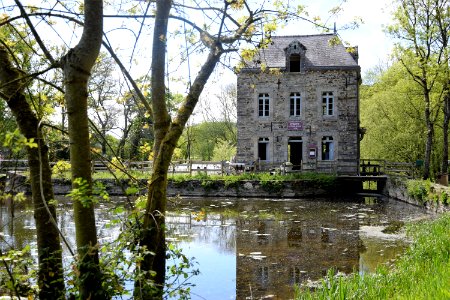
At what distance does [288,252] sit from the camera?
32.6ft

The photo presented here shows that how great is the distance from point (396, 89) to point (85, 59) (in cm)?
2860

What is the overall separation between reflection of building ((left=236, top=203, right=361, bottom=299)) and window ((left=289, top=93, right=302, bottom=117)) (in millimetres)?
11358

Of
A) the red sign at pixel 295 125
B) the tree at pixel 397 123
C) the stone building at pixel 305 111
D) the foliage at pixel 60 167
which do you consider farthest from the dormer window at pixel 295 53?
the foliage at pixel 60 167

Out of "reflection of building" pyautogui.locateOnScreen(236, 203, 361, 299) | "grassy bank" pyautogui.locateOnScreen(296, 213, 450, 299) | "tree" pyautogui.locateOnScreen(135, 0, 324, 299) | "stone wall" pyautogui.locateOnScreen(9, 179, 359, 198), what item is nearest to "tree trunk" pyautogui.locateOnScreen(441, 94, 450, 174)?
"stone wall" pyautogui.locateOnScreen(9, 179, 359, 198)

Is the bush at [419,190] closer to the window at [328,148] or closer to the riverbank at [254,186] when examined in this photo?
the riverbank at [254,186]

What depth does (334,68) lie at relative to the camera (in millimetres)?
24828

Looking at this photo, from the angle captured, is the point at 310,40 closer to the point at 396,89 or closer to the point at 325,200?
the point at 396,89

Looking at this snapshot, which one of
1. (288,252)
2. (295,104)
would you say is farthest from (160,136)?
(295,104)

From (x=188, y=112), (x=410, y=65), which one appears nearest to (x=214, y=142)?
(x=410, y=65)

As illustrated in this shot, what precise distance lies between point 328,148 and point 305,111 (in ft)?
7.98

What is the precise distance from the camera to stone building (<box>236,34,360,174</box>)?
Answer: 81.5ft

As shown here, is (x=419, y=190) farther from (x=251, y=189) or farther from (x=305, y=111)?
(x=305, y=111)

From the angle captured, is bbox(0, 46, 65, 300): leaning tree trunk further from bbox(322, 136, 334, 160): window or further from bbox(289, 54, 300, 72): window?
bbox(289, 54, 300, 72): window

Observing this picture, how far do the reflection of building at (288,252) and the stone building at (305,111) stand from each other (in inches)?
414
